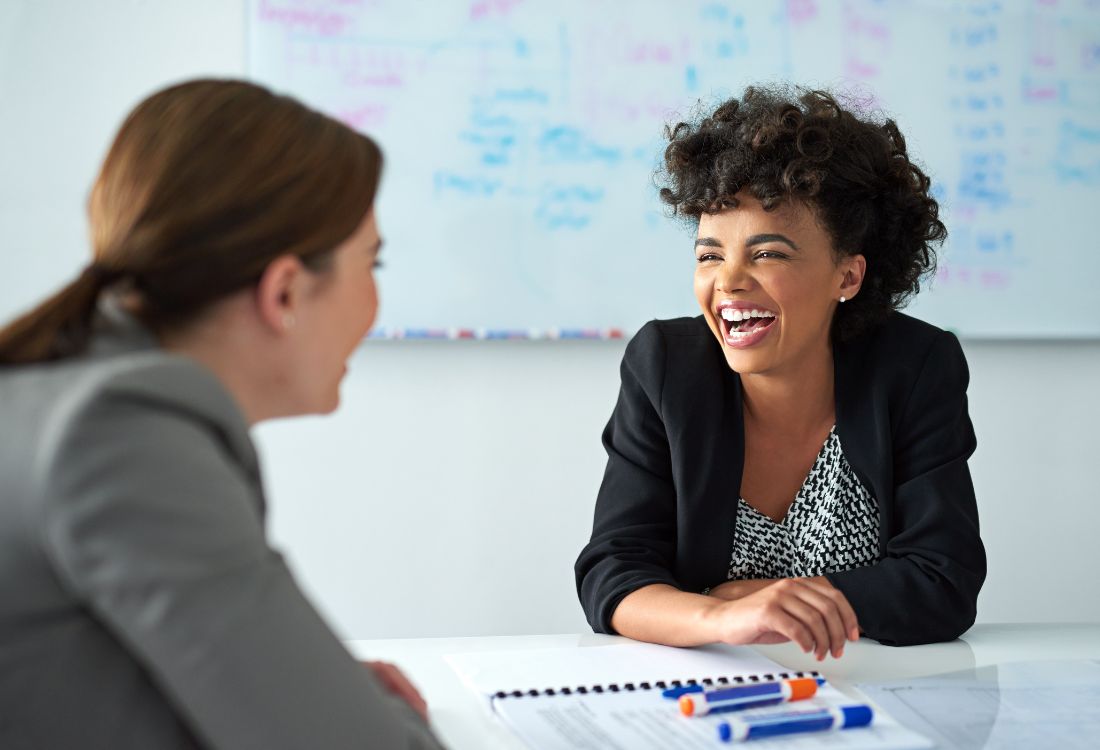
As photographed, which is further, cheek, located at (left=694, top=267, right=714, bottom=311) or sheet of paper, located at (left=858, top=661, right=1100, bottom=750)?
cheek, located at (left=694, top=267, right=714, bottom=311)

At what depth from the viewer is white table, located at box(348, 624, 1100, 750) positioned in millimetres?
1107

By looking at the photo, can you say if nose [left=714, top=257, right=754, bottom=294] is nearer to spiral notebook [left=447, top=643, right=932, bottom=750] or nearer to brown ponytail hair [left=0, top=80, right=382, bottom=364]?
spiral notebook [left=447, top=643, right=932, bottom=750]

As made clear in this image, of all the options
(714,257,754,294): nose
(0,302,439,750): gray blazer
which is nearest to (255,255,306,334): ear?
(0,302,439,750): gray blazer

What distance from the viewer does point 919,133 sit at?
2758 millimetres

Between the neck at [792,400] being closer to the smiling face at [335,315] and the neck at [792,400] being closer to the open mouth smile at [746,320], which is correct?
the open mouth smile at [746,320]

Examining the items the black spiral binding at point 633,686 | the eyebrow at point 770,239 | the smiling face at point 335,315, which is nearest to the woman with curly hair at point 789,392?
the eyebrow at point 770,239

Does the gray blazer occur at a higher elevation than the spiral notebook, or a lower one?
higher

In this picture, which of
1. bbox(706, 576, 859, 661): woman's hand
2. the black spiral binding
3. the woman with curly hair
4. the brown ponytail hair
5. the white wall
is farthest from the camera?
the white wall

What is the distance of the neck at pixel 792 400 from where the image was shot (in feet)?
5.39

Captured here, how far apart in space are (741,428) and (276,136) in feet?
3.23

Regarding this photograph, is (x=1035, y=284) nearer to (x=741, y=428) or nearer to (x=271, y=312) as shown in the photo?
(x=741, y=428)

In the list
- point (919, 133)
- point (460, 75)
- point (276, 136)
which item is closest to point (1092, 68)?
point (919, 133)

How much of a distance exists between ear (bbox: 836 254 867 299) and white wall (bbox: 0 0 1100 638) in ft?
3.41

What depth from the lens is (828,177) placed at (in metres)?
1.57
